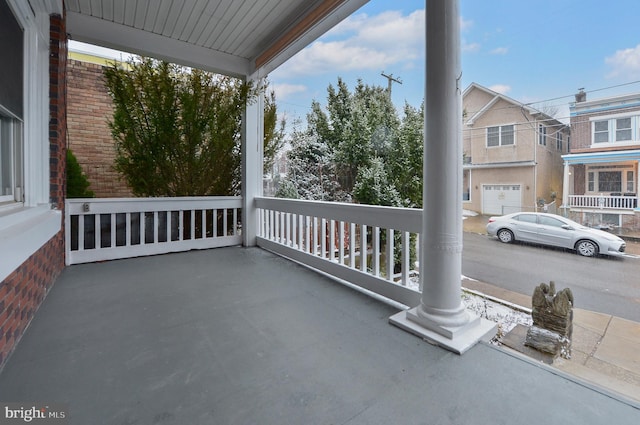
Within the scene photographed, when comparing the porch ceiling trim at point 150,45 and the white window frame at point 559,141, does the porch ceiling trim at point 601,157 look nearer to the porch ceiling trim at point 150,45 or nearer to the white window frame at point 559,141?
the white window frame at point 559,141

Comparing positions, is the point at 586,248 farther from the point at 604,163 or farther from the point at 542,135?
the point at 542,135

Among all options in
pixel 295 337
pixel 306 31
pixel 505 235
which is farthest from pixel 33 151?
pixel 505 235

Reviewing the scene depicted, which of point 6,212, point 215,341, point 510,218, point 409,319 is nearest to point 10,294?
point 6,212

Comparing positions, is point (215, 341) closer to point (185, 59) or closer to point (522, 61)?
point (522, 61)

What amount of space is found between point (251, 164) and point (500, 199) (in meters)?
3.40

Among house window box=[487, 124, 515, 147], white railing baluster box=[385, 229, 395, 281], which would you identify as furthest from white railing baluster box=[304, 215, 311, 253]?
house window box=[487, 124, 515, 147]

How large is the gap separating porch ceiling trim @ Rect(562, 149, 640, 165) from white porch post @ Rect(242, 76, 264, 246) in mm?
3697

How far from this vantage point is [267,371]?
158 centimetres

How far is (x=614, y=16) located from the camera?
1.44 m

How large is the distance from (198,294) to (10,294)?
1.20 meters

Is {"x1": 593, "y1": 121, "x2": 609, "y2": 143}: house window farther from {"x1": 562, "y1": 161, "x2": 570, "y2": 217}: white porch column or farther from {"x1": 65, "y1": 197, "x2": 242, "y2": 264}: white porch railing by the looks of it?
{"x1": 65, "y1": 197, "x2": 242, "y2": 264}: white porch railing

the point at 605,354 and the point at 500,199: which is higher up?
the point at 500,199

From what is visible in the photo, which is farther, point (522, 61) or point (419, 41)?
point (419, 41)

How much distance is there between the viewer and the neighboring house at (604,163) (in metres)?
1.42
